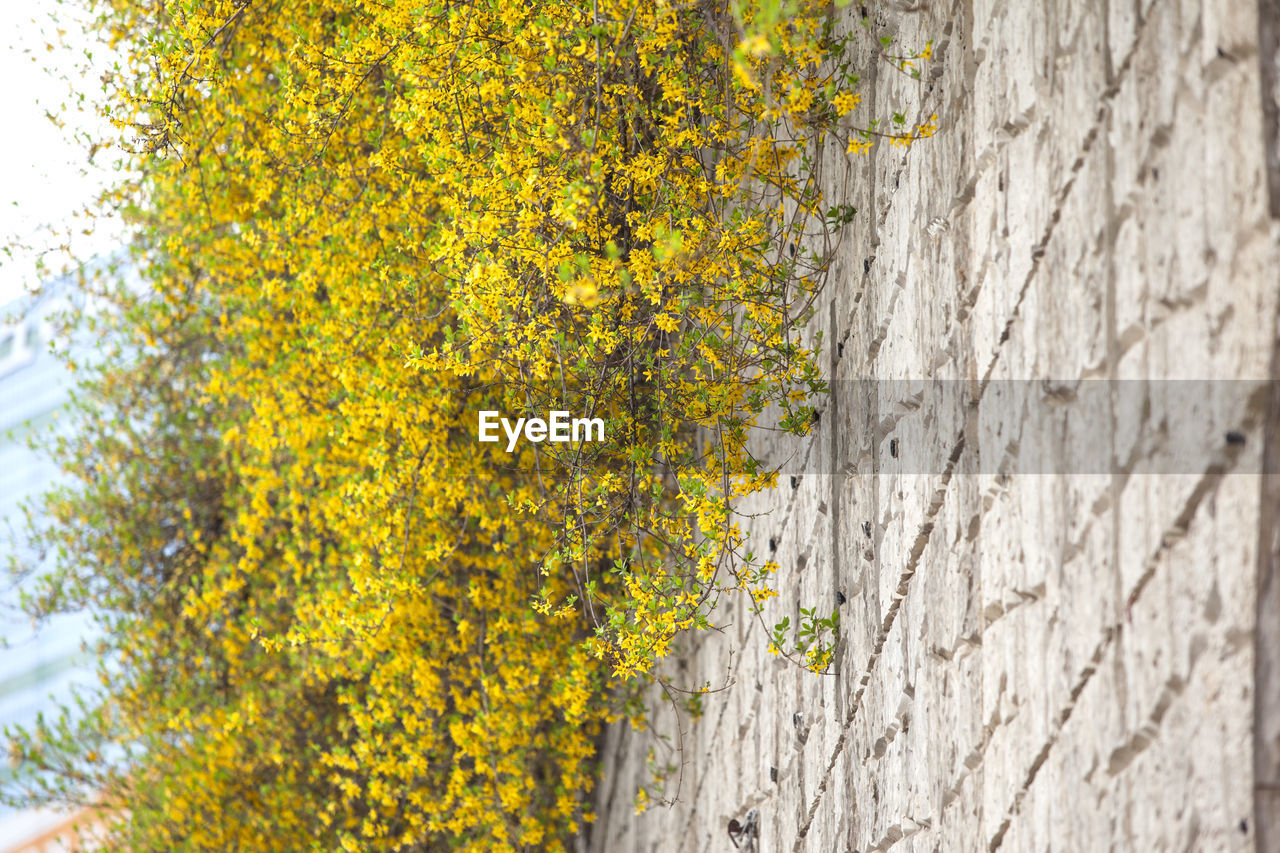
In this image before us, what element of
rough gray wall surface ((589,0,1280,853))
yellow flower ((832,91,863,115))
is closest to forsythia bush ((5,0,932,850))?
yellow flower ((832,91,863,115))

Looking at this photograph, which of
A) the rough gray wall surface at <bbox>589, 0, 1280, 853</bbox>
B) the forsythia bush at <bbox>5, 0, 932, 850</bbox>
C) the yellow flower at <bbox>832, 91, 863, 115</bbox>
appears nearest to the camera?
the rough gray wall surface at <bbox>589, 0, 1280, 853</bbox>

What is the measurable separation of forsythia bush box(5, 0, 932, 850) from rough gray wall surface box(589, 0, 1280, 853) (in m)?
0.21

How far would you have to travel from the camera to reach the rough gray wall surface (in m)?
0.93

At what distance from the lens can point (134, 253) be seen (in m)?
3.77

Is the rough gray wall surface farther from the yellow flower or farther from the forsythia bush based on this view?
the forsythia bush

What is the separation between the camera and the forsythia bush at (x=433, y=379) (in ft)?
6.03

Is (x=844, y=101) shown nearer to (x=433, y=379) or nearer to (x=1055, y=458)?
(x=1055, y=458)

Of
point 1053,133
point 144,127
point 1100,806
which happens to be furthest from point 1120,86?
point 144,127

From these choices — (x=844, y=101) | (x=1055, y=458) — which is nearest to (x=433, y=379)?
(x=844, y=101)

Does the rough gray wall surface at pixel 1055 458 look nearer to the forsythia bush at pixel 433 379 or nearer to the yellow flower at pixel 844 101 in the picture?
the yellow flower at pixel 844 101

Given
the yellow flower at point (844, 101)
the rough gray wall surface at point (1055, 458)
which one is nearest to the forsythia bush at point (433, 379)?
the yellow flower at point (844, 101)

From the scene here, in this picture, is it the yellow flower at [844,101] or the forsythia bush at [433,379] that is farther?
the forsythia bush at [433,379]

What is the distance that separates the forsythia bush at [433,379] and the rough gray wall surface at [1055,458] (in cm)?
21

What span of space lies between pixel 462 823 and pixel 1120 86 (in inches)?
99.7
